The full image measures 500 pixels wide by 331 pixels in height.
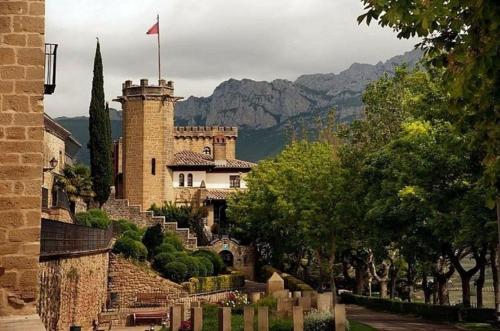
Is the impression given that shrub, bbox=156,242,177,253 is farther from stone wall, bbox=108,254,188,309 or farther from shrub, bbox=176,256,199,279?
stone wall, bbox=108,254,188,309

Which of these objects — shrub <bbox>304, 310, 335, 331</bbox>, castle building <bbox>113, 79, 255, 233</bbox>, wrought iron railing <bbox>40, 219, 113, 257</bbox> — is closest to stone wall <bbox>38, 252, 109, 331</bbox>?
wrought iron railing <bbox>40, 219, 113, 257</bbox>

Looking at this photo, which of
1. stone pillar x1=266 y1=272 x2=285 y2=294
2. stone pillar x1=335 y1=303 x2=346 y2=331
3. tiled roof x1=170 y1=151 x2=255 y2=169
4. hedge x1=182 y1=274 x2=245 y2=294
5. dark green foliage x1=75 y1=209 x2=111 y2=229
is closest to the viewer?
stone pillar x1=335 y1=303 x2=346 y2=331

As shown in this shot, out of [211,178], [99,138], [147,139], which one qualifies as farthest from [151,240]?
[211,178]

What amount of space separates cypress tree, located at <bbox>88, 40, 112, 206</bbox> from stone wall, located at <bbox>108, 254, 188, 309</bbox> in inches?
611

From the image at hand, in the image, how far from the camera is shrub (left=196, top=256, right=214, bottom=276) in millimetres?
46091

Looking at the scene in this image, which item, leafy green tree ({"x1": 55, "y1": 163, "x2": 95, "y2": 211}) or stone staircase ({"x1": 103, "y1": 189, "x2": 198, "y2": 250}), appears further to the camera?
stone staircase ({"x1": 103, "y1": 189, "x2": 198, "y2": 250})

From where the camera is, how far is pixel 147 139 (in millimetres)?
70750

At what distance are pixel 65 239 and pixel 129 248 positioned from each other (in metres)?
18.4

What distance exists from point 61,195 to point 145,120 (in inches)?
1022

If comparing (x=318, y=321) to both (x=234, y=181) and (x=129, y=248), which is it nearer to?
(x=129, y=248)

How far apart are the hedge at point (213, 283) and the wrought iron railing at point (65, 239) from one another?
27.5 feet

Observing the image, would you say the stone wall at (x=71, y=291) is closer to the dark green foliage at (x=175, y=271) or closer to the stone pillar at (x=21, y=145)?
the dark green foliage at (x=175, y=271)

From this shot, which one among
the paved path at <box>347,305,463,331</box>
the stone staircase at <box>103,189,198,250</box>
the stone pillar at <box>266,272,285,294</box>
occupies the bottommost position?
the paved path at <box>347,305,463,331</box>

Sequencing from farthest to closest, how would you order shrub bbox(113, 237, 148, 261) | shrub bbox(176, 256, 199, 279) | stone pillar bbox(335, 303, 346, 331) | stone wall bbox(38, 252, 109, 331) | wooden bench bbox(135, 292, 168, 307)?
1. shrub bbox(176, 256, 199, 279)
2. shrub bbox(113, 237, 148, 261)
3. wooden bench bbox(135, 292, 168, 307)
4. stone pillar bbox(335, 303, 346, 331)
5. stone wall bbox(38, 252, 109, 331)
